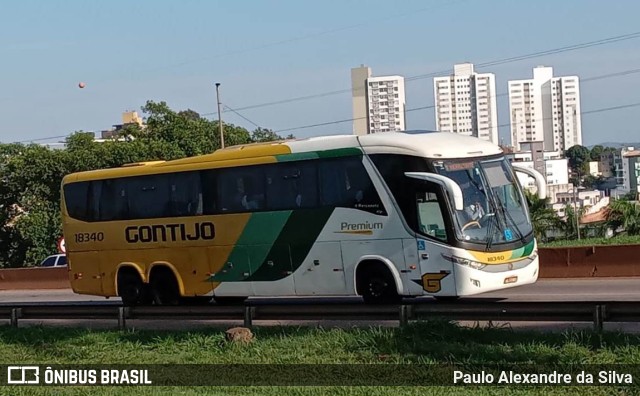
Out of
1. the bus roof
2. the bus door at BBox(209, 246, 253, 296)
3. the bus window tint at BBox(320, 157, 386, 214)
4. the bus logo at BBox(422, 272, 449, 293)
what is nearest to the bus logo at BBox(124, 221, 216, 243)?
the bus door at BBox(209, 246, 253, 296)

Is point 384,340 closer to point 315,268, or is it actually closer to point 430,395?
point 430,395

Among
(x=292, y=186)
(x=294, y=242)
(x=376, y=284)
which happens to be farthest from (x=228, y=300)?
(x=376, y=284)

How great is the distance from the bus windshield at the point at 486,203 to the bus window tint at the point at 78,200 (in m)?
8.90

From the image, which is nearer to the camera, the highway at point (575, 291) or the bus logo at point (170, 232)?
the highway at point (575, 291)

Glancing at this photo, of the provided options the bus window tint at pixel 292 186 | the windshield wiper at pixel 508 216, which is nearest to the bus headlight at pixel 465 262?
the windshield wiper at pixel 508 216

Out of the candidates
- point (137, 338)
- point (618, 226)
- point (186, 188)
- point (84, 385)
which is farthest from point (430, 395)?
point (618, 226)

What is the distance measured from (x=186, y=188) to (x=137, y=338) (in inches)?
200

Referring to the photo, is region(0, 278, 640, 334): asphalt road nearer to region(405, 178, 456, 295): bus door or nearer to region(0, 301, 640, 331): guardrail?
region(0, 301, 640, 331): guardrail

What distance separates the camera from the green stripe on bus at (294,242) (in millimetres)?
18375

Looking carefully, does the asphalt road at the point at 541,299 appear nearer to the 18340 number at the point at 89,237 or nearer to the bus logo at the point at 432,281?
the bus logo at the point at 432,281

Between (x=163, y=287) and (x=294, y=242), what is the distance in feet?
12.6

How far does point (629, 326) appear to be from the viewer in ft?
45.5

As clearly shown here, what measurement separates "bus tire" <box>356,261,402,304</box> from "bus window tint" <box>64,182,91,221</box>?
23.9 ft

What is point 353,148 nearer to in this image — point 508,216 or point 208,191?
point 508,216
